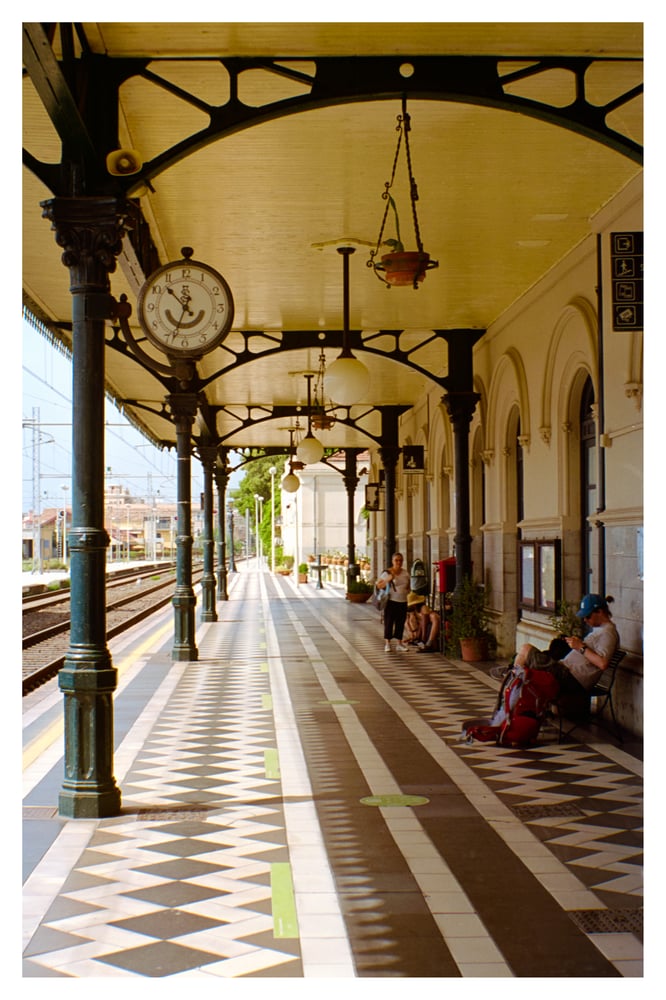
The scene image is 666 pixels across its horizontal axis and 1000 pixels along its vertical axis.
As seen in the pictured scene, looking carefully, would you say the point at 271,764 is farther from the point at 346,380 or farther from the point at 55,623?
the point at 55,623

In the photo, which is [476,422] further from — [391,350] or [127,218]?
[127,218]

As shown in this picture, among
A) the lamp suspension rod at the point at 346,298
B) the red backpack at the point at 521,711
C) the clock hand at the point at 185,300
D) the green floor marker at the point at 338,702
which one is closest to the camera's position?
the clock hand at the point at 185,300

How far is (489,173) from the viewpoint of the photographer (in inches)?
346

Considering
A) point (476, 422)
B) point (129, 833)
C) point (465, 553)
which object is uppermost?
point (476, 422)

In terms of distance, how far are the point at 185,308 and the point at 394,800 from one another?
11.0ft

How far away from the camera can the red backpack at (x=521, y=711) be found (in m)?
8.66

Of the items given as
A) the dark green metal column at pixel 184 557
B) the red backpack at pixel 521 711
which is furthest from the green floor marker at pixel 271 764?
the dark green metal column at pixel 184 557

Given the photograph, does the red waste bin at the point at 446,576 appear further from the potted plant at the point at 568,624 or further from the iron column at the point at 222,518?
the iron column at the point at 222,518

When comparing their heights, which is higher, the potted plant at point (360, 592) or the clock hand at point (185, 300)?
the clock hand at point (185, 300)

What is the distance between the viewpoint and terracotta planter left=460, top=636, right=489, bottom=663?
14.6 metres

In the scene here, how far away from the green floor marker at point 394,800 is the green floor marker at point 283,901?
1.36 meters

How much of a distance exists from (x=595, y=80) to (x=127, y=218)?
3008 mm

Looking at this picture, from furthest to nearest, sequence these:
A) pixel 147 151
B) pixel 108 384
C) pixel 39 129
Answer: pixel 108 384 < pixel 147 151 < pixel 39 129

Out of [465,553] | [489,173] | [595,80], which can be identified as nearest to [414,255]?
[595,80]
